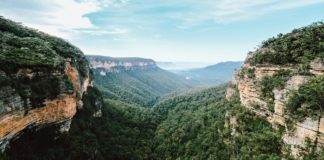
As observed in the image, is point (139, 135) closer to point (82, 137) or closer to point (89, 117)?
point (89, 117)

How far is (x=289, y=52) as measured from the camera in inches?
1385

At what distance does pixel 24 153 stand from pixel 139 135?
3665 centimetres

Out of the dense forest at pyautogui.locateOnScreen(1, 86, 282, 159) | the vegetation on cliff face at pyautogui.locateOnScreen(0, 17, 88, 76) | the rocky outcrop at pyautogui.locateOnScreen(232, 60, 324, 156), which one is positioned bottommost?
the dense forest at pyautogui.locateOnScreen(1, 86, 282, 159)

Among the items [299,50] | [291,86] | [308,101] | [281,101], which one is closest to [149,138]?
[281,101]

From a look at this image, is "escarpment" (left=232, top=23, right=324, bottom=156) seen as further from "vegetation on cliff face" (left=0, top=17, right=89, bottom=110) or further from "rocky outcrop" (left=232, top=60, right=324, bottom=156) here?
"vegetation on cliff face" (left=0, top=17, right=89, bottom=110)

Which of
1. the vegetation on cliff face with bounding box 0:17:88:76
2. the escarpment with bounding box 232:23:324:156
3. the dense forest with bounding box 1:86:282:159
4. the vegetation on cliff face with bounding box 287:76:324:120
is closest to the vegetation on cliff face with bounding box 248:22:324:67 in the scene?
the escarpment with bounding box 232:23:324:156

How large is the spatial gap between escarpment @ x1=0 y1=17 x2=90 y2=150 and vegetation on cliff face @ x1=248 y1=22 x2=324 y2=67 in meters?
26.3

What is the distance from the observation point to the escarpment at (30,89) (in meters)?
27.7

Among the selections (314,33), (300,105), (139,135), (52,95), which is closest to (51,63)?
(52,95)

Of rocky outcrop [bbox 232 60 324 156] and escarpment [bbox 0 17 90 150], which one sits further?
escarpment [bbox 0 17 90 150]

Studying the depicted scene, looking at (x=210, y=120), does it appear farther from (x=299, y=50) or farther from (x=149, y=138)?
(x=299, y=50)

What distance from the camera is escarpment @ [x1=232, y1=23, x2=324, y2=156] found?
25.1 metres

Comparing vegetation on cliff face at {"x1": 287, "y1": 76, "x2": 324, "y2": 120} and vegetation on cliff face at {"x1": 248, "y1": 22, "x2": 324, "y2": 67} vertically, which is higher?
vegetation on cliff face at {"x1": 248, "y1": 22, "x2": 324, "y2": 67}

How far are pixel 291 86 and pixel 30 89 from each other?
1053 inches
